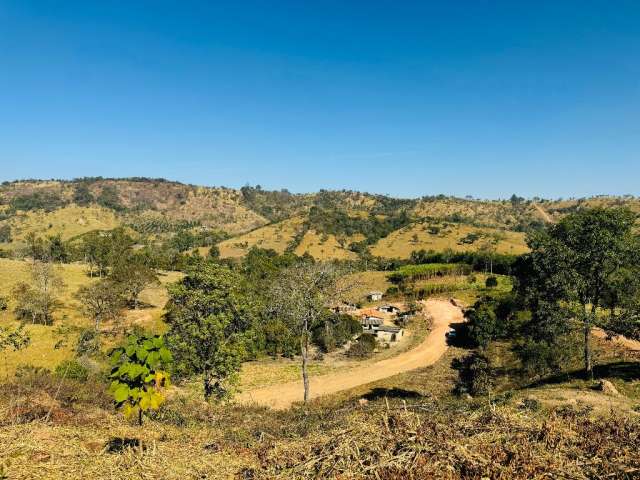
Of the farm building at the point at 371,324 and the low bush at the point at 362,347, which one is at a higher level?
the farm building at the point at 371,324

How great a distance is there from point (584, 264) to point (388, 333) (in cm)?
3899

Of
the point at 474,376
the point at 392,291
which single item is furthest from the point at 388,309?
the point at 474,376

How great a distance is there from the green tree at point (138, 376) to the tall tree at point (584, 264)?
85.2ft

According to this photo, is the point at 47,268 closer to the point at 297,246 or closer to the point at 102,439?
the point at 102,439

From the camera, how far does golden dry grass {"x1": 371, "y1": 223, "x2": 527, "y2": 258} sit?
153438 mm

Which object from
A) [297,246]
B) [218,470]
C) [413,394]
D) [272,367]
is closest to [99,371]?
[272,367]

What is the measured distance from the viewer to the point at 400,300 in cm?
9231

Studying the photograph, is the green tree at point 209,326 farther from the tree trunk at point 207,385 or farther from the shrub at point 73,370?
the shrub at point 73,370

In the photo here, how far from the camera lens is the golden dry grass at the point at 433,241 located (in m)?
153

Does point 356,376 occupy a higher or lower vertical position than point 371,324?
lower

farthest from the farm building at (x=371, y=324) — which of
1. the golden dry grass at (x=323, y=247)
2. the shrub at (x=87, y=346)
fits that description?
the golden dry grass at (x=323, y=247)

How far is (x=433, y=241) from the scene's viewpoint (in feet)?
534

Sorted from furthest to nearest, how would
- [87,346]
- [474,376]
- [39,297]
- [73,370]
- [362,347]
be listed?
[39,297]
[362,347]
[87,346]
[474,376]
[73,370]

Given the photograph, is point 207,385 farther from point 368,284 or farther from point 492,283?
point 368,284
